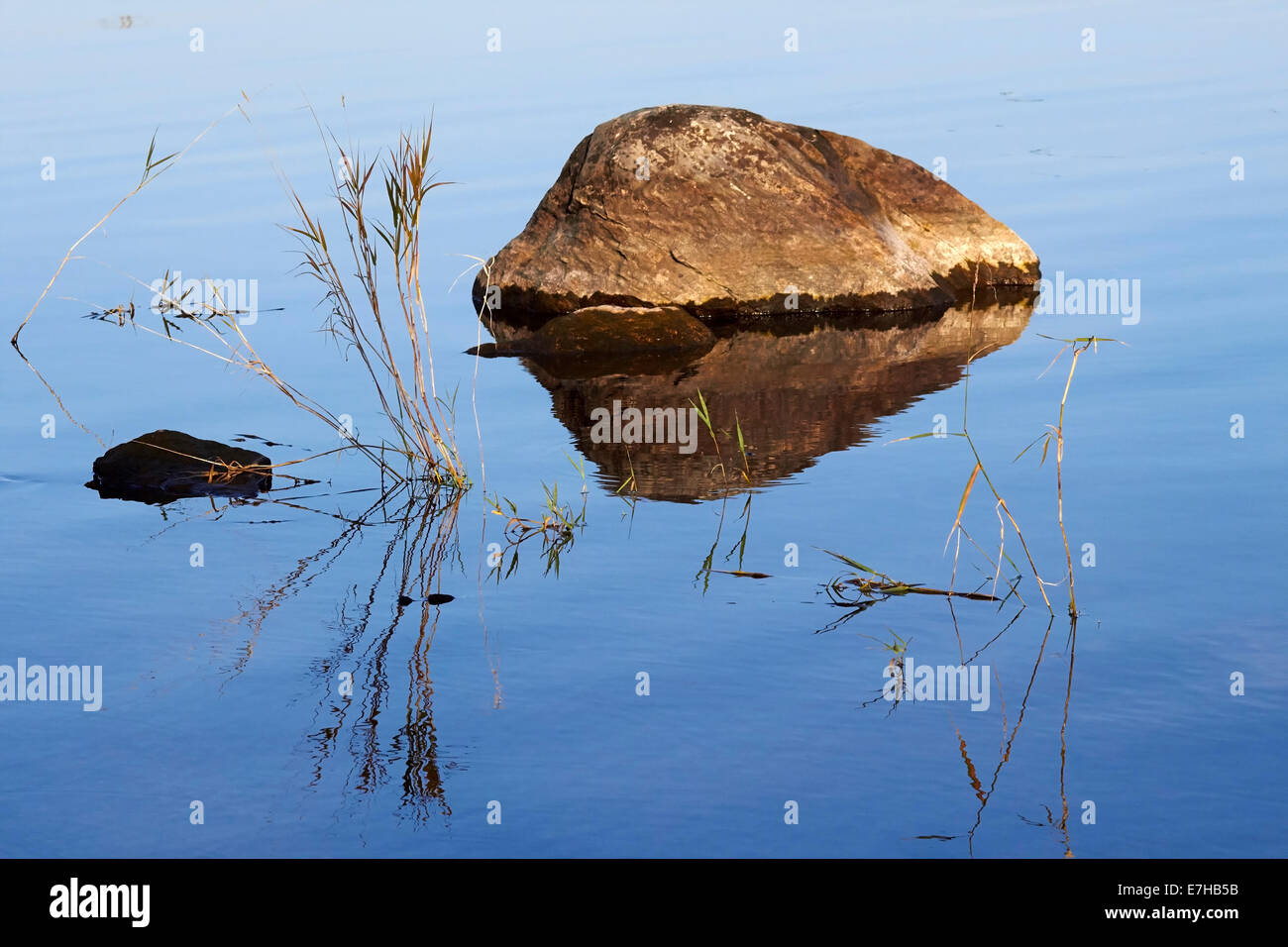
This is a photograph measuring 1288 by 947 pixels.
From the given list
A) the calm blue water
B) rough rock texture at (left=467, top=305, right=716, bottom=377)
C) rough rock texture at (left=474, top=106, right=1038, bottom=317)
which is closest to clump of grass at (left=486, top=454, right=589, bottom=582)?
the calm blue water

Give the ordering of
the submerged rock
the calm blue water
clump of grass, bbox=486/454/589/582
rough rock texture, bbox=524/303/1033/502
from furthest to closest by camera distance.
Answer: rough rock texture, bbox=524/303/1033/502 → the submerged rock → clump of grass, bbox=486/454/589/582 → the calm blue water

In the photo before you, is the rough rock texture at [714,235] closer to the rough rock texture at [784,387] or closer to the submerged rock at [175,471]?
the rough rock texture at [784,387]

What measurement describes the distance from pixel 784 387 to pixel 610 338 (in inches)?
63.1

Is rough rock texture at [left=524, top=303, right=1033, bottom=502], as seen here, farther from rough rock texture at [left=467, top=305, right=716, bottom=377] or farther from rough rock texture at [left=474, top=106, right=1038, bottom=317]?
rough rock texture at [left=474, top=106, right=1038, bottom=317]

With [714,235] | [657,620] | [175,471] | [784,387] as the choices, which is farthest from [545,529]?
Answer: [714,235]

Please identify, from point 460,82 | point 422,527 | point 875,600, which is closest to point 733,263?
point 422,527

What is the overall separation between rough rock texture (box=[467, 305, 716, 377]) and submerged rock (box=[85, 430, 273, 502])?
9.02ft

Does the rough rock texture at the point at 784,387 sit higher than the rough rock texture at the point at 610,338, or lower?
lower

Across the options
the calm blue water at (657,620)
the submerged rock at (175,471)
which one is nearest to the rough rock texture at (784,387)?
the calm blue water at (657,620)

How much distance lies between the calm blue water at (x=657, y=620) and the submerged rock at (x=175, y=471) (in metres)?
0.16

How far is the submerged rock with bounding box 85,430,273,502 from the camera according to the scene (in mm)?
8453

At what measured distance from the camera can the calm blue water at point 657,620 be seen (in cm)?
508

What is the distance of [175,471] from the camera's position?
8.54m
